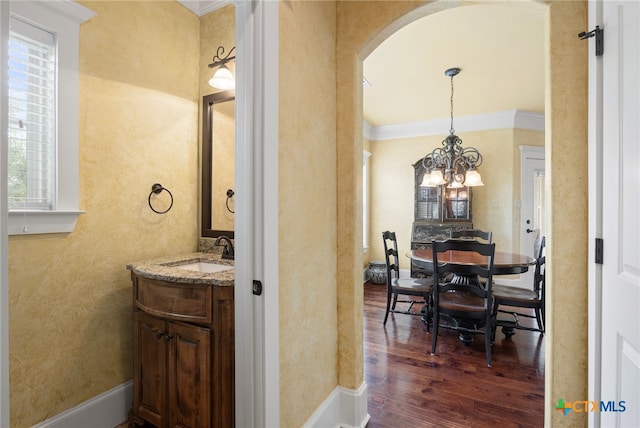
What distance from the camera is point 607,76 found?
3.62 feet

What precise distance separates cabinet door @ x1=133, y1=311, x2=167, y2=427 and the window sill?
59 cm

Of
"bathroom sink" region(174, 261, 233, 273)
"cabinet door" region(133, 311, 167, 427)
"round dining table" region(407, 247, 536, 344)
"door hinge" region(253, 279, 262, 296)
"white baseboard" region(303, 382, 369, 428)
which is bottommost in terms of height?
"white baseboard" region(303, 382, 369, 428)

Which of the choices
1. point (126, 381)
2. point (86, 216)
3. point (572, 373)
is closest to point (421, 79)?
point (572, 373)

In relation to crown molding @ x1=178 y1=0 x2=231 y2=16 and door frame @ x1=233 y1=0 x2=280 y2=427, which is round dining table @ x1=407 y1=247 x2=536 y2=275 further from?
crown molding @ x1=178 y1=0 x2=231 y2=16

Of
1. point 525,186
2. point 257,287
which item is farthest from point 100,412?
point 525,186

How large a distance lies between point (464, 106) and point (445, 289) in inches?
122

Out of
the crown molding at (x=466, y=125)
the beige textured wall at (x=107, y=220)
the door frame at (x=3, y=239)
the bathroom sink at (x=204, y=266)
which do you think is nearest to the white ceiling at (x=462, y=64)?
the crown molding at (x=466, y=125)

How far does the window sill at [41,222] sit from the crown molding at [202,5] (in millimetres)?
1602

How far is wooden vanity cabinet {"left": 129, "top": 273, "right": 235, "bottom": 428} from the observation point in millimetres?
1438

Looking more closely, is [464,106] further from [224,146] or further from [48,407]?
[48,407]

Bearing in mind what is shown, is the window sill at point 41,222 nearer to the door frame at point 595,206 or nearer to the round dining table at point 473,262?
the door frame at point 595,206

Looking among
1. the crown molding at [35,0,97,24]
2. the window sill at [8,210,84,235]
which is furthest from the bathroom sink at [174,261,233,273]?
the crown molding at [35,0,97,24]

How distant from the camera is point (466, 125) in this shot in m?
5.09

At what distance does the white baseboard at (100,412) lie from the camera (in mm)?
1639
